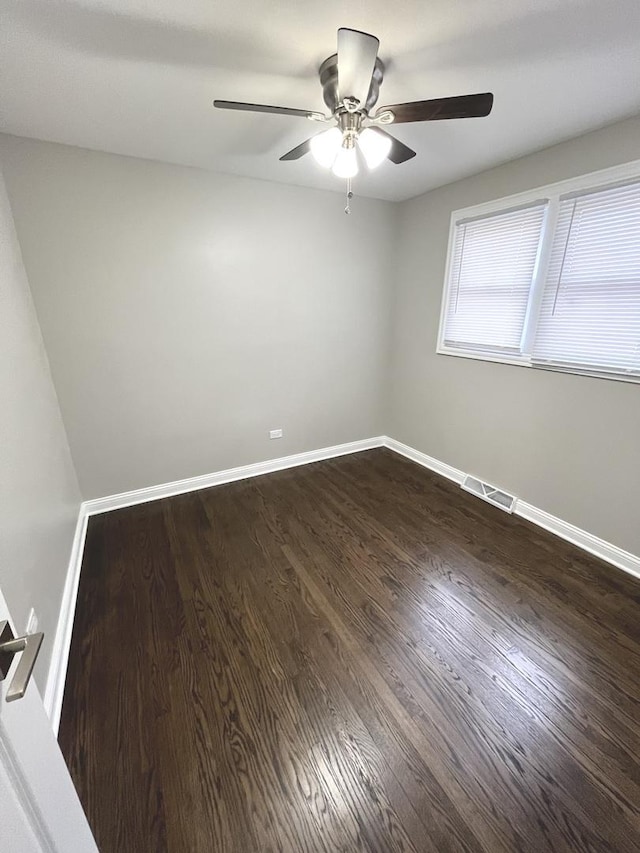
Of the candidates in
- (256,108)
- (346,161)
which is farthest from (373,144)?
(256,108)

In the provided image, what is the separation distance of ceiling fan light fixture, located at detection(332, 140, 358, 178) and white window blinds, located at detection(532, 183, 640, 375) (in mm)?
1475

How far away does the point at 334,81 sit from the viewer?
140 cm

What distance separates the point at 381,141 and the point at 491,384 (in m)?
1.87

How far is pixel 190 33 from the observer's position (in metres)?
1.25

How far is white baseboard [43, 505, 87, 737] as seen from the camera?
1.31 metres

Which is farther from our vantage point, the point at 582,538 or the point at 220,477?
the point at 220,477

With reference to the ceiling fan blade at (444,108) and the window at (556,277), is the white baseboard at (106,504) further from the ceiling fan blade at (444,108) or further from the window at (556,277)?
the ceiling fan blade at (444,108)

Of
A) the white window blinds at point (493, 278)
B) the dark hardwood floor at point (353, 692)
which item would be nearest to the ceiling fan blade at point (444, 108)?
the white window blinds at point (493, 278)

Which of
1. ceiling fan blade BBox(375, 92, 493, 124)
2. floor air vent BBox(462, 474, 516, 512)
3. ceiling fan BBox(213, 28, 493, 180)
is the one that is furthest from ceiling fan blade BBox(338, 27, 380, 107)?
floor air vent BBox(462, 474, 516, 512)

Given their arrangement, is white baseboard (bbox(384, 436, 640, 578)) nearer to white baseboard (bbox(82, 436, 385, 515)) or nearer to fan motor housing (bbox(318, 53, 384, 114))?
white baseboard (bbox(82, 436, 385, 515))

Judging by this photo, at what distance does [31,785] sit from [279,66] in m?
2.28

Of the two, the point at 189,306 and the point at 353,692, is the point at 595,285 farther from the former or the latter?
the point at 189,306

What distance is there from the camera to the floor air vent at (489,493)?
2689 mm

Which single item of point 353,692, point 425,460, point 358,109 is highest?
point 358,109
